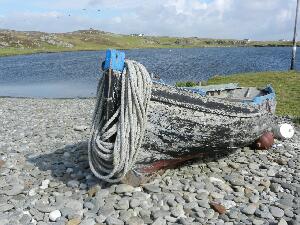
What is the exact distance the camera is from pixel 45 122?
1794cm

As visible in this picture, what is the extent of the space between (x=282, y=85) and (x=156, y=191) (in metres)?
19.9

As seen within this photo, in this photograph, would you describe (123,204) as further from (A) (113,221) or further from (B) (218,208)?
(B) (218,208)

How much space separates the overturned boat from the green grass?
854 cm

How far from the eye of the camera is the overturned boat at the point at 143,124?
351 inches

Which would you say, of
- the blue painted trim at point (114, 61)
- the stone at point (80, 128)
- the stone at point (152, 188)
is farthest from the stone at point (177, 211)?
the stone at point (80, 128)

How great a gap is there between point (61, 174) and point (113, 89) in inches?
106

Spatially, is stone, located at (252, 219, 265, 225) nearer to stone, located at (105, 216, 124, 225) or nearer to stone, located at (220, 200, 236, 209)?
stone, located at (220, 200, 236, 209)

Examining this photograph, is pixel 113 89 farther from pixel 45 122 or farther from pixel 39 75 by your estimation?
pixel 39 75

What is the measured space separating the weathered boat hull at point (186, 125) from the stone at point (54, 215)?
2.11 meters

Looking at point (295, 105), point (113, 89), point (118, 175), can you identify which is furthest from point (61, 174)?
point (295, 105)

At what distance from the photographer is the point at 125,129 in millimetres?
8906

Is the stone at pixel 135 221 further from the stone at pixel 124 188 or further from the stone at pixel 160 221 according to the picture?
the stone at pixel 124 188

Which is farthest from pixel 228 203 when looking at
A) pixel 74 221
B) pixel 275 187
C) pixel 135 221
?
pixel 74 221

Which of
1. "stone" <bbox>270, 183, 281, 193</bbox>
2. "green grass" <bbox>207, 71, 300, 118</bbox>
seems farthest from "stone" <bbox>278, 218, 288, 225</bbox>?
"green grass" <bbox>207, 71, 300, 118</bbox>
